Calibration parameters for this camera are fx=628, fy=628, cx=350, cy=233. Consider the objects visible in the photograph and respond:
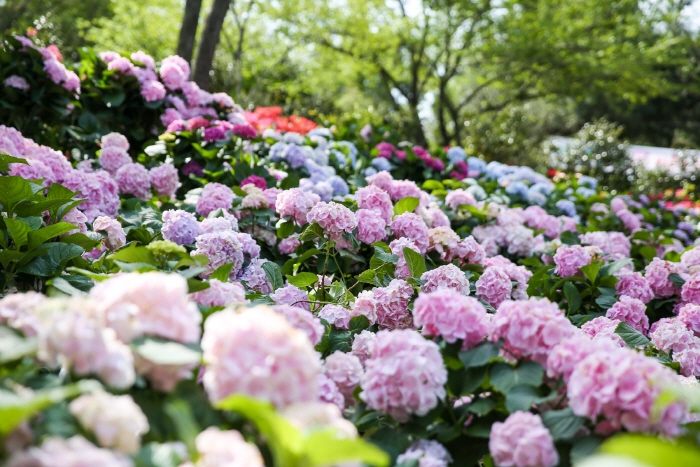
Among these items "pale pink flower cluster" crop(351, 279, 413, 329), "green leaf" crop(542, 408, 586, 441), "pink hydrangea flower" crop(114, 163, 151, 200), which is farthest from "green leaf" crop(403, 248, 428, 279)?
"pink hydrangea flower" crop(114, 163, 151, 200)

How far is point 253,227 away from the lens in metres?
2.62

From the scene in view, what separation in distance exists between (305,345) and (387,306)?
923 mm

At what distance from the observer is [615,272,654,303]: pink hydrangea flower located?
8.37 feet

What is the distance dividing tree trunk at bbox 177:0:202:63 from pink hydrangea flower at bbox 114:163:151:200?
2794 mm

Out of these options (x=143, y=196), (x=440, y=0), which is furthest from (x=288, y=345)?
(x=440, y=0)

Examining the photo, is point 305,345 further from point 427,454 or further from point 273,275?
point 273,275

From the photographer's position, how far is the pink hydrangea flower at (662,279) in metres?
2.64

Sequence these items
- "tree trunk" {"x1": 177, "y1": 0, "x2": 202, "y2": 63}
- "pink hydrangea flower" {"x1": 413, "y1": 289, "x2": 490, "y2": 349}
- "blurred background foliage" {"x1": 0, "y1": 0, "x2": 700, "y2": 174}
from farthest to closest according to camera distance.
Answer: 1. "blurred background foliage" {"x1": 0, "y1": 0, "x2": 700, "y2": 174}
2. "tree trunk" {"x1": 177, "y1": 0, "x2": 202, "y2": 63}
3. "pink hydrangea flower" {"x1": 413, "y1": 289, "x2": 490, "y2": 349}

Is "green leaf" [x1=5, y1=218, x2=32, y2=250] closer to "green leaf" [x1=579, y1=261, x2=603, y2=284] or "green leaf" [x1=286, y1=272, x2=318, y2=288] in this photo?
"green leaf" [x1=286, y1=272, x2=318, y2=288]

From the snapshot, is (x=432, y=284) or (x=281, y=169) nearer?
(x=432, y=284)

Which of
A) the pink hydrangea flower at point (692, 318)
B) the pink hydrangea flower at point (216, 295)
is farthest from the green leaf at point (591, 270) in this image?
the pink hydrangea flower at point (216, 295)

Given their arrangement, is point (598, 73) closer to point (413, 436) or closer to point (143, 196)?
point (143, 196)

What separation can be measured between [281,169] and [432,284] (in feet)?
6.62

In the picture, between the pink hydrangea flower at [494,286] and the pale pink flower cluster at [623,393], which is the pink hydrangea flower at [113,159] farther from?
the pale pink flower cluster at [623,393]
